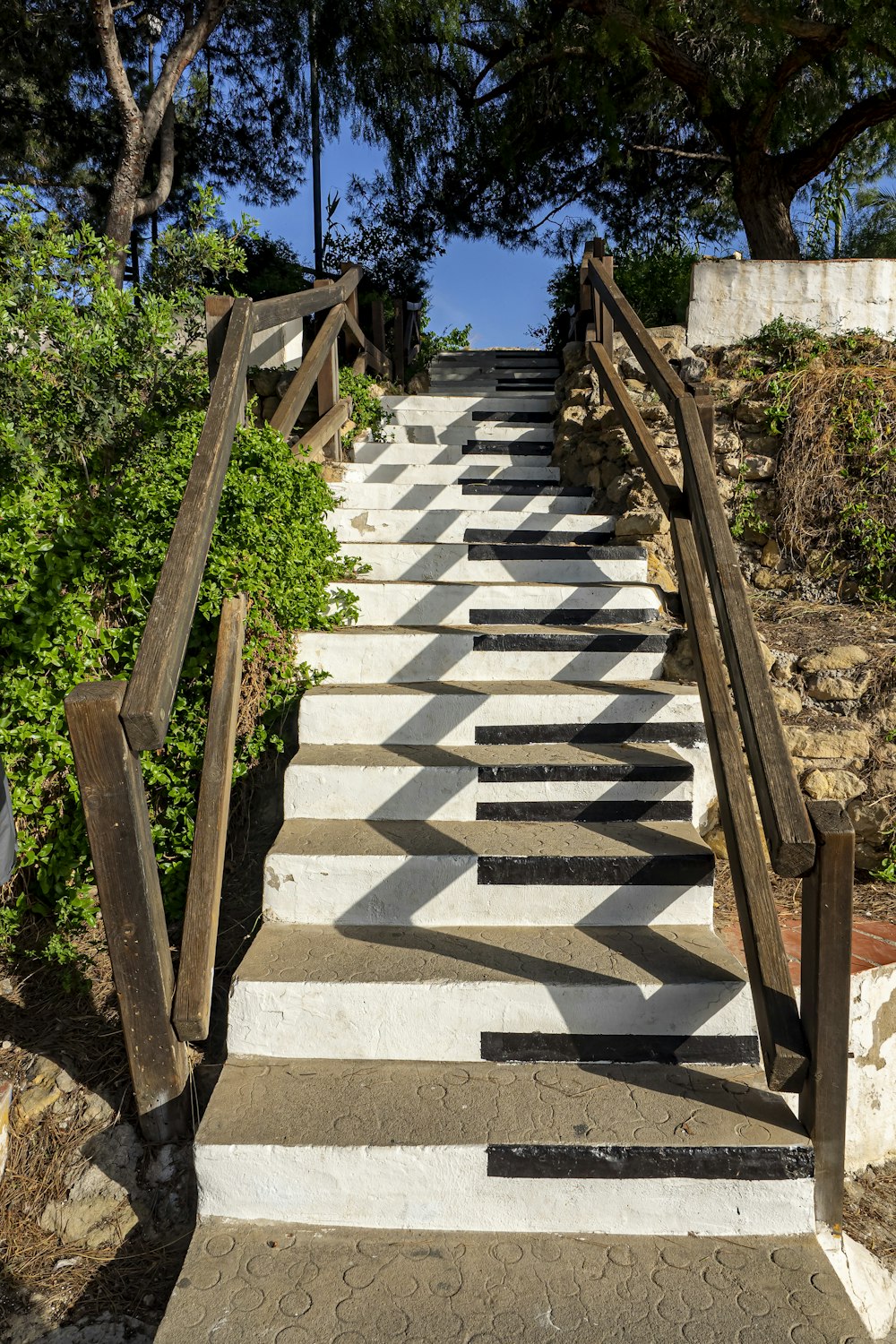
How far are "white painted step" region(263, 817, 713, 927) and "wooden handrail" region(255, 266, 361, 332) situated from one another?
2088 millimetres

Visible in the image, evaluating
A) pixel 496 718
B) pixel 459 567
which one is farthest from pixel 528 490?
pixel 496 718

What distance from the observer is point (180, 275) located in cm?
538

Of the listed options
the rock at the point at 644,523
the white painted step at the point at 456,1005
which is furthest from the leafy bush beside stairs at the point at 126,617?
the rock at the point at 644,523

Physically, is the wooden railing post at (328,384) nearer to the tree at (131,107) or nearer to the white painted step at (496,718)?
the white painted step at (496,718)

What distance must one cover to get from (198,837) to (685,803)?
5.18 ft

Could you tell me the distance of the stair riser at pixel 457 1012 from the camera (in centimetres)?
243

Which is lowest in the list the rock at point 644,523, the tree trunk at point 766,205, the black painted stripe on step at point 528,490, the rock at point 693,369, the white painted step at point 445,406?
the rock at point 644,523

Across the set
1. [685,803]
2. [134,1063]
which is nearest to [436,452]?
[685,803]

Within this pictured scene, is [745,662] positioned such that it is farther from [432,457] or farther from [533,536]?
[432,457]

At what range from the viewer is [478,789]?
10.1 feet

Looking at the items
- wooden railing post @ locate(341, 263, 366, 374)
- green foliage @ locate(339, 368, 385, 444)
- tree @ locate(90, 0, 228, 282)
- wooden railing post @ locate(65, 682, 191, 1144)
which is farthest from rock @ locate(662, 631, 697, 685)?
tree @ locate(90, 0, 228, 282)

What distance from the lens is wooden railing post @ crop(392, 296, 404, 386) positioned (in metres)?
8.12

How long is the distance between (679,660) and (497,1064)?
1.81 m

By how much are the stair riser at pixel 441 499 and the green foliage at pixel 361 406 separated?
978 mm
